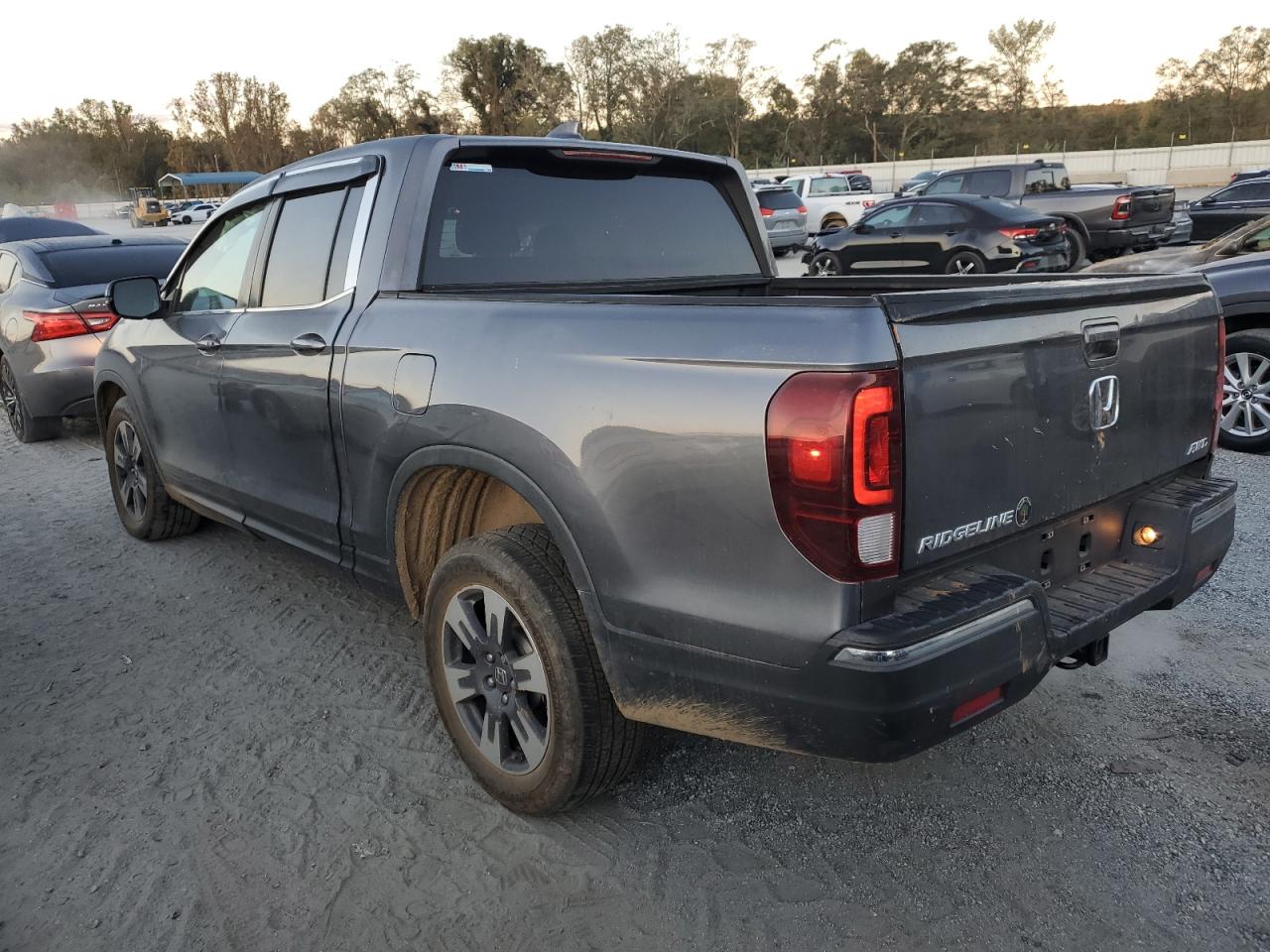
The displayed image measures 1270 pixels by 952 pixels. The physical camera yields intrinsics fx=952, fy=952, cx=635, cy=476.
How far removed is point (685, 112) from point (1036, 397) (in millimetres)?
70373

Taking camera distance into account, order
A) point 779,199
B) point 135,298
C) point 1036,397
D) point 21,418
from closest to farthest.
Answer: point 1036,397 < point 135,298 < point 21,418 < point 779,199

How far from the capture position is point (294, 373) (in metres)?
3.38

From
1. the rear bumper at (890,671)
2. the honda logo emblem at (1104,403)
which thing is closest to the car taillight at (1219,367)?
the honda logo emblem at (1104,403)

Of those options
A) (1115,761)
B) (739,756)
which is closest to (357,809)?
(739,756)

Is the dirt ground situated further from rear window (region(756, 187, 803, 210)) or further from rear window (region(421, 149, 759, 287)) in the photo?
rear window (region(756, 187, 803, 210))

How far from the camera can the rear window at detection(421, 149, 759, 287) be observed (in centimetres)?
320

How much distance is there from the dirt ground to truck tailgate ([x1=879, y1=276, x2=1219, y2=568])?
92 centimetres

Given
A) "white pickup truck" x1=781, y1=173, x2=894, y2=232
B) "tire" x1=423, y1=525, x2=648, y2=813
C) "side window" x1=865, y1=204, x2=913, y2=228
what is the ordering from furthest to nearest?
"white pickup truck" x1=781, y1=173, x2=894, y2=232 < "side window" x1=865, y1=204, x2=913, y2=228 < "tire" x1=423, y1=525, x2=648, y2=813

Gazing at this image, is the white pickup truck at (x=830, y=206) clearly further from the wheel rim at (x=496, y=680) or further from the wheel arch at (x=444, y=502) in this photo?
the wheel rim at (x=496, y=680)

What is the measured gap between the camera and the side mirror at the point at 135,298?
4.23 m

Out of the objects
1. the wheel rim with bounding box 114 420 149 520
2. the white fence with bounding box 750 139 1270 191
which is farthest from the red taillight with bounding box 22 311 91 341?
the white fence with bounding box 750 139 1270 191

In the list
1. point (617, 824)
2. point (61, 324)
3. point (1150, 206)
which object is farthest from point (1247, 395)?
point (1150, 206)

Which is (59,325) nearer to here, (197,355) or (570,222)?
(197,355)

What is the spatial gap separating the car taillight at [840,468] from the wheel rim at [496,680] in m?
0.92
